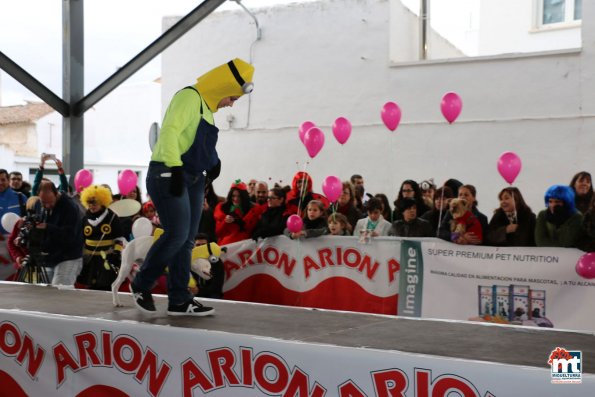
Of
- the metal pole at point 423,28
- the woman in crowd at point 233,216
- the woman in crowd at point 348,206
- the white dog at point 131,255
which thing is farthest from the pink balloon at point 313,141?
the white dog at point 131,255

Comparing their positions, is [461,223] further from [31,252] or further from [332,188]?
[31,252]

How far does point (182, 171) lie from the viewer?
3.75m

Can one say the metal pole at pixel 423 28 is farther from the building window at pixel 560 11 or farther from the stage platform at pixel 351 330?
the stage platform at pixel 351 330

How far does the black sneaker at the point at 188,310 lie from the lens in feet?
13.3

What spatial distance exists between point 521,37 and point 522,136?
3.52m

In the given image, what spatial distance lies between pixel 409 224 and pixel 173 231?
3.06 m

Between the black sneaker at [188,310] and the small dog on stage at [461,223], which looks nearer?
the black sneaker at [188,310]

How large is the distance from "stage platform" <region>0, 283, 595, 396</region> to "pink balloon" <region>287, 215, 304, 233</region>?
6.68 feet

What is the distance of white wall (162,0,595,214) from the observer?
10102mm

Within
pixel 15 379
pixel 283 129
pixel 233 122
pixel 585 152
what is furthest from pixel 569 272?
pixel 233 122

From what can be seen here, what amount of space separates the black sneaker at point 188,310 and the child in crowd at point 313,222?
2.61m

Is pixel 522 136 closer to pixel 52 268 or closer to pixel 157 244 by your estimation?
pixel 52 268

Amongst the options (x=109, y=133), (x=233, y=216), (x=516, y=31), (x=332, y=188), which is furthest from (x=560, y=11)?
(x=109, y=133)

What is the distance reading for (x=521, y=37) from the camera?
13102 millimetres
